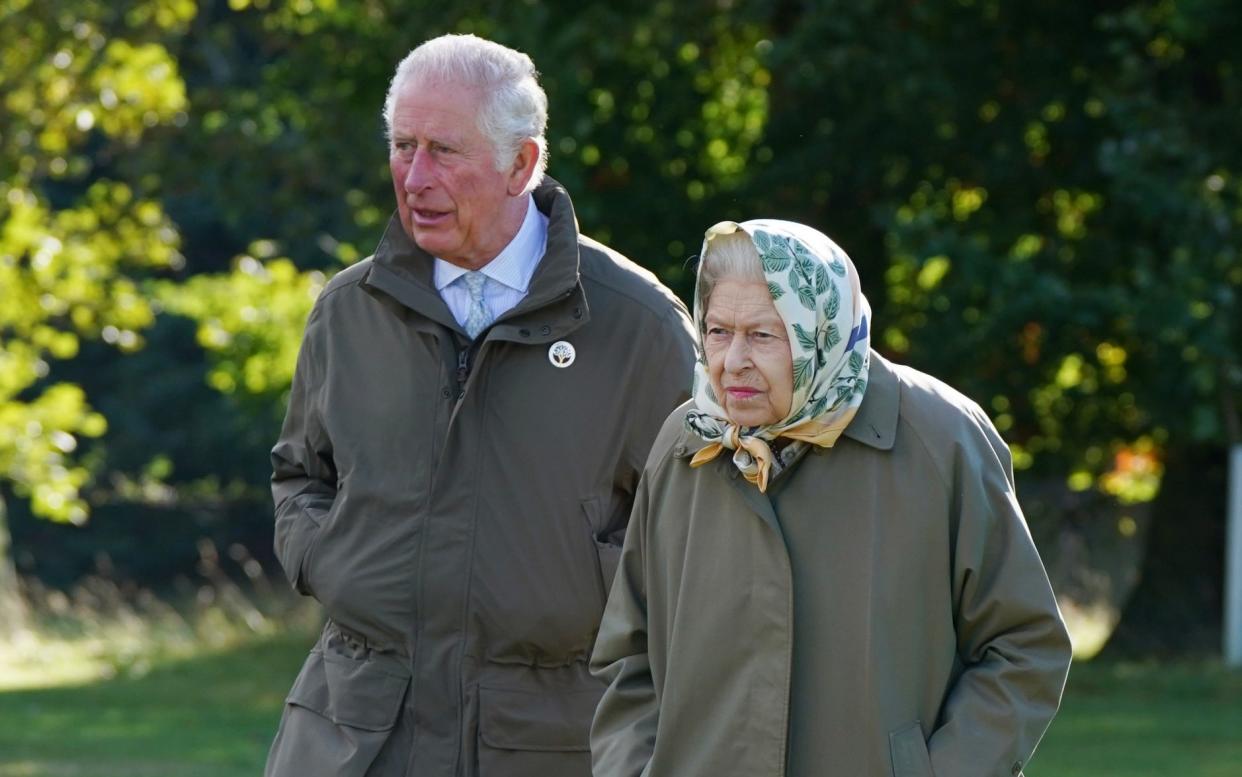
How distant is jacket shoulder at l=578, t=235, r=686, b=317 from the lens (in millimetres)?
3900

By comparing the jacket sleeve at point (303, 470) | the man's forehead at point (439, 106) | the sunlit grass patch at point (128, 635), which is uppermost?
the man's forehead at point (439, 106)

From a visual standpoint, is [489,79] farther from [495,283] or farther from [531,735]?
[531,735]

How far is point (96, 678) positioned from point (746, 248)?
38.4ft

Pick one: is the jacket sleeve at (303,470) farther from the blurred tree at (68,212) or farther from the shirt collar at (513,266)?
the blurred tree at (68,212)

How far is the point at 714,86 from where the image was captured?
14.4 meters

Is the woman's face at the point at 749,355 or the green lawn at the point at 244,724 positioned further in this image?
the green lawn at the point at 244,724

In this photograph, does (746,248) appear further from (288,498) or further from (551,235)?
(288,498)

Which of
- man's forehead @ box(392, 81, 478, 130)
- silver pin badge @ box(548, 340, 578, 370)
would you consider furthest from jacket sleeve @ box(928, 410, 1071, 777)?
man's forehead @ box(392, 81, 478, 130)

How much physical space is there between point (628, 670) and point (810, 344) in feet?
2.00

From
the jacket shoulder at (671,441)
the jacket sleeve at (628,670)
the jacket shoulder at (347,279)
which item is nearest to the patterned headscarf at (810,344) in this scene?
the jacket shoulder at (671,441)

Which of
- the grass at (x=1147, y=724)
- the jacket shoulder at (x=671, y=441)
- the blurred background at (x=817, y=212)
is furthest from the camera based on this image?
the blurred background at (x=817, y=212)

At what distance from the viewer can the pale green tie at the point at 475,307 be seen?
12.7 ft

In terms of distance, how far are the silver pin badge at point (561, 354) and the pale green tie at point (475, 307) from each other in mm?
140

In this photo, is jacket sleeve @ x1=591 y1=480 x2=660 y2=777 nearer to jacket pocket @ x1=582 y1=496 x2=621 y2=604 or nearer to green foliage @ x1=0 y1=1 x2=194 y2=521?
jacket pocket @ x1=582 y1=496 x2=621 y2=604
